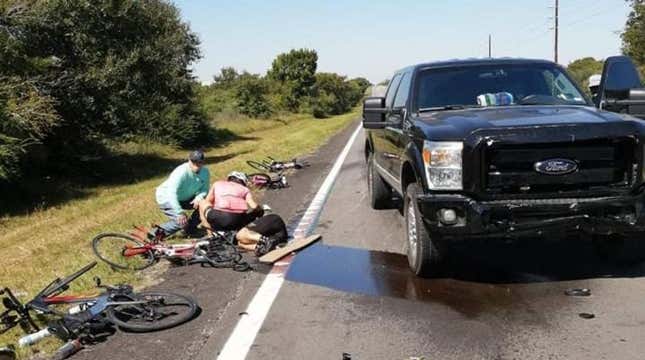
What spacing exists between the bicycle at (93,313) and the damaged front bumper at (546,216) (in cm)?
233

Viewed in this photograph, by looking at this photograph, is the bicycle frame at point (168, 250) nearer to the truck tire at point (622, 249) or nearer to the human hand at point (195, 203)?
the human hand at point (195, 203)

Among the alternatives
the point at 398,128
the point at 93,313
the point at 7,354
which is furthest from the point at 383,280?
the point at 7,354

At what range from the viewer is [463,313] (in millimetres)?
5289

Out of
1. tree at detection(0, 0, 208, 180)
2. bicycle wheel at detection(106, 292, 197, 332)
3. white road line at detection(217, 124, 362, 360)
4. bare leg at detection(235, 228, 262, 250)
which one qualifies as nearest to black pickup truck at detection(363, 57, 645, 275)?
white road line at detection(217, 124, 362, 360)

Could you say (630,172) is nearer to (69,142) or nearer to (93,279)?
(93,279)

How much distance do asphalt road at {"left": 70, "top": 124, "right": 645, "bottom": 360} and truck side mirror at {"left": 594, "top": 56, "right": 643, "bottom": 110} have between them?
1.58m

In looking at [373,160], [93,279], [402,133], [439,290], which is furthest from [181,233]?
[439,290]

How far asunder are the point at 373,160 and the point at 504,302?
4.80 metres

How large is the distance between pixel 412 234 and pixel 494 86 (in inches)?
73.7

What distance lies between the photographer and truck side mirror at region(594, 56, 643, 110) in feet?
24.3

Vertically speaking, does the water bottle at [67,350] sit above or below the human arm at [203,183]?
below

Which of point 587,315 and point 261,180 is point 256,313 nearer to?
point 587,315

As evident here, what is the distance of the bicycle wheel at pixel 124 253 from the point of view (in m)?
7.66

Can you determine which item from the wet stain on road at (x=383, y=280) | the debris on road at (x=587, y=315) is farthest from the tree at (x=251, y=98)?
the debris on road at (x=587, y=315)
